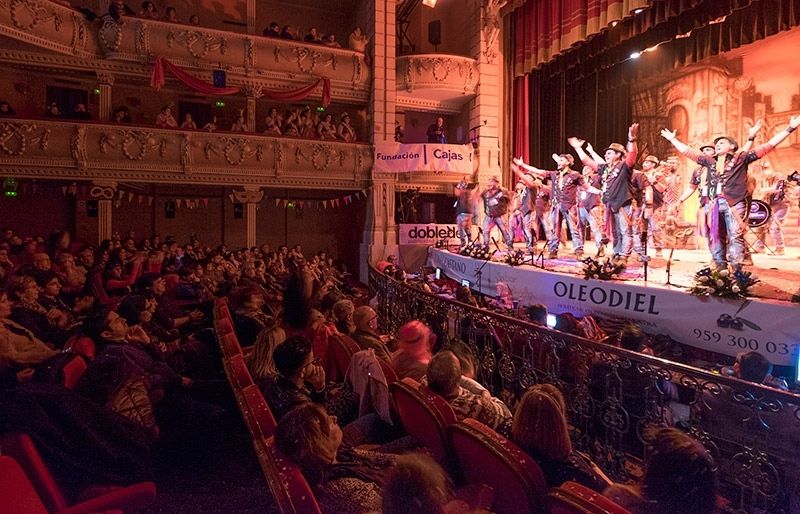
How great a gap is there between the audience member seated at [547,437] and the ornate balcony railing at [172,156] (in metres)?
13.1

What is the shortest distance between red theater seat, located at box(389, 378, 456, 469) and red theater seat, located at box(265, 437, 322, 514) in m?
0.72

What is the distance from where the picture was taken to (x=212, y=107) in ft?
54.4

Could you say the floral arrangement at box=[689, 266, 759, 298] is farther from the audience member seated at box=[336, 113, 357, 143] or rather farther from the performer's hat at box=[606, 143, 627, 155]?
the audience member seated at box=[336, 113, 357, 143]

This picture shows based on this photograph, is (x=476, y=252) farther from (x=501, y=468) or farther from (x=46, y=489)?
(x=46, y=489)

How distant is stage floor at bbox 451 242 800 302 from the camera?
18.0 ft

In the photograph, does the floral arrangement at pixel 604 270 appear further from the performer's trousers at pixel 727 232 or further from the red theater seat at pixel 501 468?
the red theater seat at pixel 501 468

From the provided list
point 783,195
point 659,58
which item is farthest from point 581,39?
point 783,195

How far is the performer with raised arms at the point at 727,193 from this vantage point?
6.20m

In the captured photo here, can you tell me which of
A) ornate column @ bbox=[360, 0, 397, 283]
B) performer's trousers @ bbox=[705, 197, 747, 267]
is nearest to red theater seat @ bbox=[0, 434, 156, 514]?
performer's trousers @ bbox=[705, 197, 747, 267]

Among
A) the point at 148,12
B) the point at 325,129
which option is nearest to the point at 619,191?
the point at 325,129

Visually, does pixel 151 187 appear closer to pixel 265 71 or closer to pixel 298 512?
pixel 265 71

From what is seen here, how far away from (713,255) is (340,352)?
5212 mm

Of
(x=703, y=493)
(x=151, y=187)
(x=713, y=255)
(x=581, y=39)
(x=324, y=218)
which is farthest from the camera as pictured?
(x=324, y=218)

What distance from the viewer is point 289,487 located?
183cm
